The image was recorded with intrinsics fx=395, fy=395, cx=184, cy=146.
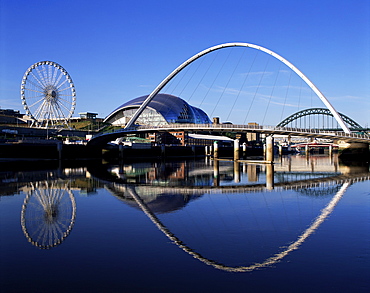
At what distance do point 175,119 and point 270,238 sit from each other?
13519cm

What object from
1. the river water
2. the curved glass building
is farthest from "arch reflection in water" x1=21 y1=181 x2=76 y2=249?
the curved glass building

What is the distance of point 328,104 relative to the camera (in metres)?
76.1

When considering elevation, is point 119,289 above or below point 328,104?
below

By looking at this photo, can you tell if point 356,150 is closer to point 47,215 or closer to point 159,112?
point 47,215

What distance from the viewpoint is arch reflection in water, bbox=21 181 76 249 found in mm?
14984

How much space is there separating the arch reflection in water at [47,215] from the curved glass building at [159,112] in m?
118

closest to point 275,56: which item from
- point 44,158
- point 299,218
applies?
point 44,158

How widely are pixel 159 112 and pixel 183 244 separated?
5310 inches

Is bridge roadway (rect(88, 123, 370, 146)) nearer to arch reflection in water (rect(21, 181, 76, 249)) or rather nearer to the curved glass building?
arch reflection in water (rect(21, 181, 76, 249))

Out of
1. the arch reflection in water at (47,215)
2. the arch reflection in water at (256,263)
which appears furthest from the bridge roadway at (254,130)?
the arch reflection in water at (47,215)

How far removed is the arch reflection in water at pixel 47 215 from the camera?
14984 millimetres

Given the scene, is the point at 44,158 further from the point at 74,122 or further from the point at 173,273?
the point at 74,122

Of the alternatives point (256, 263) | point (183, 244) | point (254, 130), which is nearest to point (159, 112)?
point (254, 130)

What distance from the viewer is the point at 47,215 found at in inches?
763
